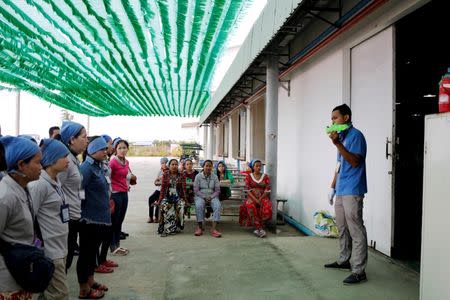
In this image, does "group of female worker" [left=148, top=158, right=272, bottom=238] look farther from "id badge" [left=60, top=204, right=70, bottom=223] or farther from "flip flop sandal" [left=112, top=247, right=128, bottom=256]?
"id badge" [left=60, top=204, right=70, bottom=223]

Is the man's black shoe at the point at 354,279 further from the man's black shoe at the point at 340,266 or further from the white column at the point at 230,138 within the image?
the white column at the point at 230,138

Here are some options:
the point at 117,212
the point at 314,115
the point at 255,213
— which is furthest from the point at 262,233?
the point at 117,212

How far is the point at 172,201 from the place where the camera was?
664 cm

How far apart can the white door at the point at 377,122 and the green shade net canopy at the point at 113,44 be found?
1773 millimetres

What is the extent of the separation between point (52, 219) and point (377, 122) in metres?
3.83

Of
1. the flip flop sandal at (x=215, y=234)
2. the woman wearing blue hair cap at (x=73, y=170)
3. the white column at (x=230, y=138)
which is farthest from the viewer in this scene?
the white column at (x=230, y=138)

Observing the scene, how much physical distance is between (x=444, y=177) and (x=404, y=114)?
7.21 ft

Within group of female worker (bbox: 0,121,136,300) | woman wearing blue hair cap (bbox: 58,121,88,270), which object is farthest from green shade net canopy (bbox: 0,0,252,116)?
group of female worker (bbox: 0,121,136,300)

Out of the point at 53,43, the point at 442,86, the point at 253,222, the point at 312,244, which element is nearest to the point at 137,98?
the point at 53,43

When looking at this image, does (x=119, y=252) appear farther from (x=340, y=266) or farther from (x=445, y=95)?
(x=445, y=95)

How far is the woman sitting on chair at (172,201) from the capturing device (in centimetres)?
645

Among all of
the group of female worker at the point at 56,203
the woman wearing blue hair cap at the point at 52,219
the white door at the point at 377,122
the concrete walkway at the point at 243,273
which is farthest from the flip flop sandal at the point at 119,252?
the white door at the point at 377,122

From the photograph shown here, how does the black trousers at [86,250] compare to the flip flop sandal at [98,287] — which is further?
the flip flop sandal at [98,287]

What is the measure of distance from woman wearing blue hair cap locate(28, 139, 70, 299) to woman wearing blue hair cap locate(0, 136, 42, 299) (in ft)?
1.15
